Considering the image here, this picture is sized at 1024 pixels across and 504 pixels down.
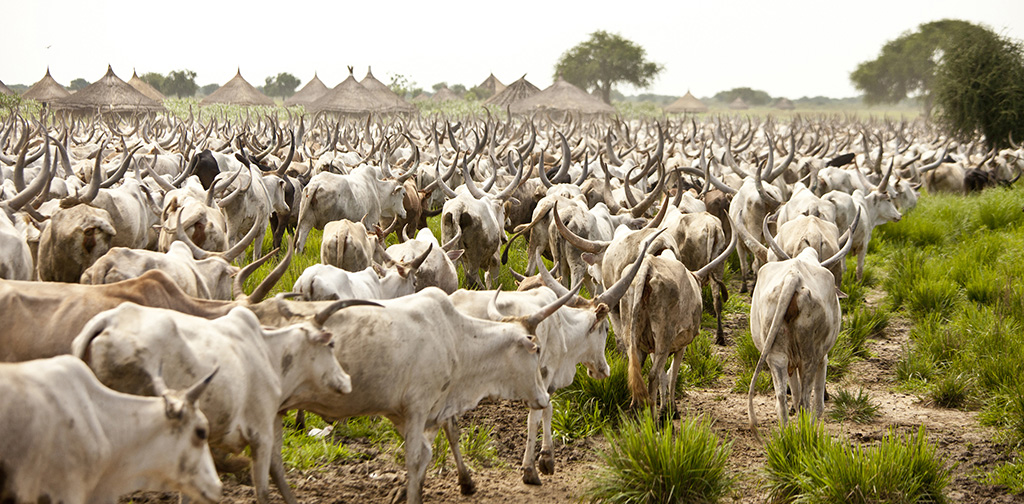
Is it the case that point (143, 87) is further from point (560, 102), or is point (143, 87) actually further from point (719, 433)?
point (719, 433)

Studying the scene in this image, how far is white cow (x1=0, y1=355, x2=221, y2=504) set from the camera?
262cm

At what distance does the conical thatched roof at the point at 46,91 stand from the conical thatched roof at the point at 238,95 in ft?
22.2

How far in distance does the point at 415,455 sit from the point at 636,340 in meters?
2.33

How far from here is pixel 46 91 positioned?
40375 mm

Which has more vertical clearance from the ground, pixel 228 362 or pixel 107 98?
pixel 107 98

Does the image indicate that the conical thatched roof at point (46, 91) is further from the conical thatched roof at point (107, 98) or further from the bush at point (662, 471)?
the bush at point (662, 471)

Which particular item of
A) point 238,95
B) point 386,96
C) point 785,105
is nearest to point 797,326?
point 386,96

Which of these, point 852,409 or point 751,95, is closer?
point 852,409

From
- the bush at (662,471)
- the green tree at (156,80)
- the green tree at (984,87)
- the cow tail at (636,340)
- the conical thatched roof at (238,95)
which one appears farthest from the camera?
the green tree at (156,80)

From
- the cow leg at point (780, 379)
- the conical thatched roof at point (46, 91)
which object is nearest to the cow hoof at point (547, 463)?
the cow leg at point (780, 379)

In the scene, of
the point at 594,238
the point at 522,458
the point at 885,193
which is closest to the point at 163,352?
the point at 522,458

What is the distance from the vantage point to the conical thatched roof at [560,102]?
45.9 meters

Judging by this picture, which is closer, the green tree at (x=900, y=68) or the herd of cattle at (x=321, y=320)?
the herd of cattle at (x=321, y=320)

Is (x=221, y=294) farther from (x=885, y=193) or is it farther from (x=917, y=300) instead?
(x=885, y=193)
